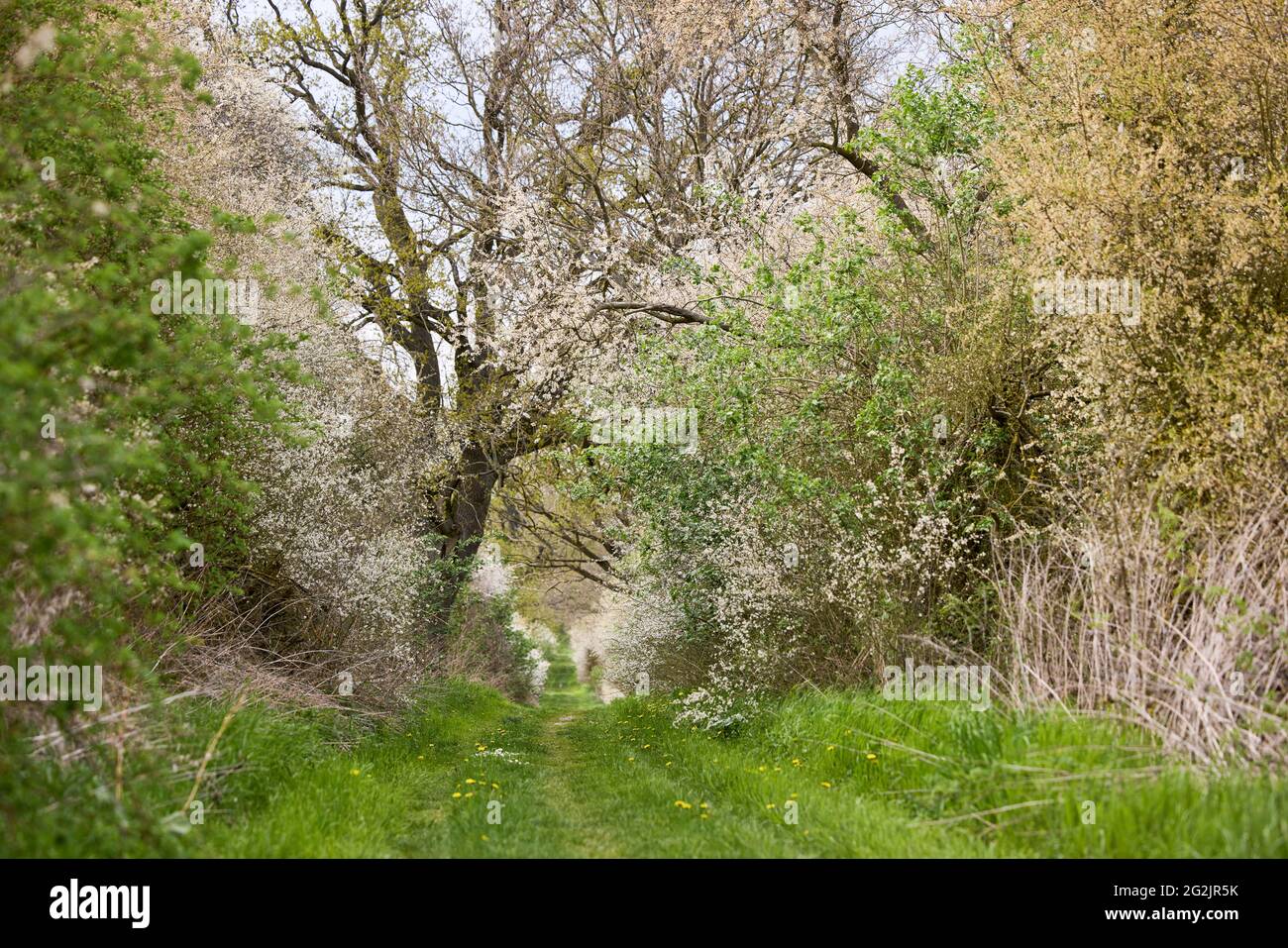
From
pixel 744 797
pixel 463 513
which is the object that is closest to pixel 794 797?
pixel 744 797

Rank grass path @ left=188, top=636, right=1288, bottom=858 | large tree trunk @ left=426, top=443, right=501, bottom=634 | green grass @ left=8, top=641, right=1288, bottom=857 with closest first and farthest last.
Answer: green grass @ left=8, top=641, right=1288, bottom=857 < grass path @ left=188, top=636, right=1288, bottom=858 < large tree trunk @ left=426, top=443, right=501, bottom=634

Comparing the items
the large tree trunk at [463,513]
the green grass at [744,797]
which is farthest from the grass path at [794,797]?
the large tree trunk at [463,513]

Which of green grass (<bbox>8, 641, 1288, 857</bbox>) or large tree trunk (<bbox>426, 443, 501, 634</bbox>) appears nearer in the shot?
green grass (<bbox>8, 641, 1288, 857</bbox>)

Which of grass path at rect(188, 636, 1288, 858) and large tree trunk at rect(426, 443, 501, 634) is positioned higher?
large tree trunk at rect(426, 443, 501, 634)

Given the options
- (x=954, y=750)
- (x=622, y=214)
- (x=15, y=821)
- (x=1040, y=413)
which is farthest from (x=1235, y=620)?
(x=622, y=214)

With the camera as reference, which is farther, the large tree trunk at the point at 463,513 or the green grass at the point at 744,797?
the large tree trunk at the point at 463,513

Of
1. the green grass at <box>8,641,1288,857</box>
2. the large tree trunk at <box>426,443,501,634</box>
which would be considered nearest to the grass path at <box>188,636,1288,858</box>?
the green grass at <box>8,641,1288,857</box>

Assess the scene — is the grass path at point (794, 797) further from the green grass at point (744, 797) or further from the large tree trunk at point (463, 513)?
the large tree trunk at point (463, 513)

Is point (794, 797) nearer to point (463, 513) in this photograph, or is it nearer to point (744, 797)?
point (744, 797)

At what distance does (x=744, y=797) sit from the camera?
6438 millimetres

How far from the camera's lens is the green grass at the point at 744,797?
4.12m

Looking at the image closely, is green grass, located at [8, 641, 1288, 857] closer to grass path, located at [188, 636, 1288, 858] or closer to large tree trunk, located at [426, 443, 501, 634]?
grass path, located at [188, 636, 1288, 858]

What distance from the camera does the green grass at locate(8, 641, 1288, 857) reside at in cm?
412
